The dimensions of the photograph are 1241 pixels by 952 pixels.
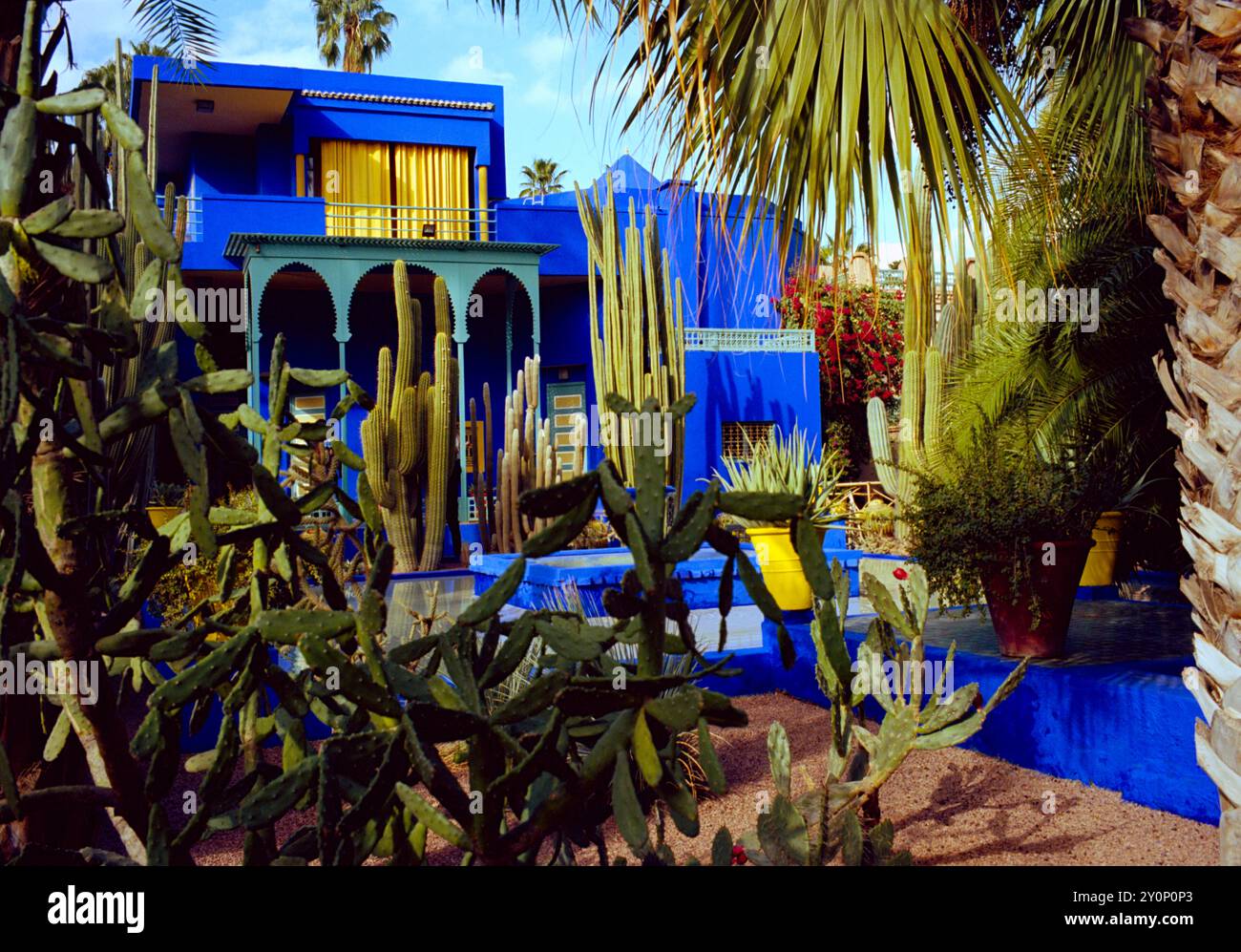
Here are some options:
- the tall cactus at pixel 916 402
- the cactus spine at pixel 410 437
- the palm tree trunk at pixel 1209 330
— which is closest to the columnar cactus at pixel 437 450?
the cactus spine at pixel 410 437

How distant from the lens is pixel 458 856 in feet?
15.1

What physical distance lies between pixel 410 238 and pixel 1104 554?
497 inches

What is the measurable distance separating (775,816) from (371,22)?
30384mm

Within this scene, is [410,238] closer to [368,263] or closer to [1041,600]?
[368,263]

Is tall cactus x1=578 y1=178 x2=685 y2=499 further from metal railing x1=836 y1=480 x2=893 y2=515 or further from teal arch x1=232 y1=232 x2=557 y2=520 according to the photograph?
metal railing x1=836 y1=480 x2=893 y2=515

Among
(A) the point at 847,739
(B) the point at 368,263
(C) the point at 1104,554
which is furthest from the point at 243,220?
(A) the point at 847,739

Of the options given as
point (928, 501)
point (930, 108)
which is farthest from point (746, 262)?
point (930, 108)

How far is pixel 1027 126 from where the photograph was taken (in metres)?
4.42

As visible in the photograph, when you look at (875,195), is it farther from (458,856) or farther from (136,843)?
(136,843)

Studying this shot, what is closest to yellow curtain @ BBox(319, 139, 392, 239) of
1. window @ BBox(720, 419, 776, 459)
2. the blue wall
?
the blue wall

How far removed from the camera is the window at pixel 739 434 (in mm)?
19250

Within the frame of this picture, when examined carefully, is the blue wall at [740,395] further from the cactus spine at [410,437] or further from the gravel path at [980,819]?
the gravel path at [980,819]

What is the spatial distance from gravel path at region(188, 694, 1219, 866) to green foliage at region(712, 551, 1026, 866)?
0.48 meters

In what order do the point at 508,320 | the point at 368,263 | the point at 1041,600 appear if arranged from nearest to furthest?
the point at 1041,600
the point at 368,263
the point at 508,320
